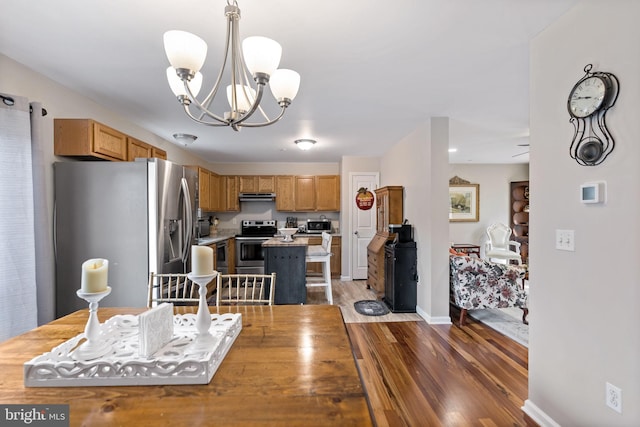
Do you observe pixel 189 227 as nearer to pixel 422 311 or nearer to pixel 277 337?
pixel 277 337

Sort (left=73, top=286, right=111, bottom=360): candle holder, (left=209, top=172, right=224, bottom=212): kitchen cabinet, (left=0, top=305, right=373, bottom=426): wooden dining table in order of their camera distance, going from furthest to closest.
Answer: (left=209, top=172, right=224, bottom=212): kitchen cabinet
(left=73, top=286, right=111, bottom=360): candle holder
(left=0, top=305, right=373, bottom=426): wooden dining table

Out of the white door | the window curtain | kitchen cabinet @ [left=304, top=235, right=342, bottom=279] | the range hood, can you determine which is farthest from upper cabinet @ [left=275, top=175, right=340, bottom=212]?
the window curtain

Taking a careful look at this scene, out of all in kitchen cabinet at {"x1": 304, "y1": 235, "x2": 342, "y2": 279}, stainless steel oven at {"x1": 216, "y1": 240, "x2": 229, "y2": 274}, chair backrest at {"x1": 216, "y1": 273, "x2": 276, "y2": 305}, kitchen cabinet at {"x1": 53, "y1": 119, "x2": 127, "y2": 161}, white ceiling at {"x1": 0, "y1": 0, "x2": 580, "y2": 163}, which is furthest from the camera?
kitchen cabinet at {"x1": 304, "y1": 235, "x2": 342, "y2": 279}

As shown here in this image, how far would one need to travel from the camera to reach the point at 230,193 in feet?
19.1

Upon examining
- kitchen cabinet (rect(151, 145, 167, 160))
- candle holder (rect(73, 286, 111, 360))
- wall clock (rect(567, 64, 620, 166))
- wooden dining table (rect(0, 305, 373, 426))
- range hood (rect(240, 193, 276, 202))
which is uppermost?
kitchen cabinet (rect(151, 145, 167, 160))

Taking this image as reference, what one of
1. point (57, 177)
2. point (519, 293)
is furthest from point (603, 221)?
point (57, 177)

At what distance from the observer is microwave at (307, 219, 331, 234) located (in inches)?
231

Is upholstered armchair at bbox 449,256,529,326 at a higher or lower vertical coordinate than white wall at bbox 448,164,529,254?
lower

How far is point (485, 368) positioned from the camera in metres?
2.39

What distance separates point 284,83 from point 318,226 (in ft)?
15.0

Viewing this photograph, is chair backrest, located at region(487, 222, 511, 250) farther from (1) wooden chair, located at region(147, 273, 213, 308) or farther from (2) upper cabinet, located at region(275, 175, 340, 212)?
(1) wooden chair, located at region(147, 273, 213, 308)

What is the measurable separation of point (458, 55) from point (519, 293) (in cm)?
272

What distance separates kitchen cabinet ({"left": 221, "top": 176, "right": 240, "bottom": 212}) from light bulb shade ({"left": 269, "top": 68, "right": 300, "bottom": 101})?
4650mm

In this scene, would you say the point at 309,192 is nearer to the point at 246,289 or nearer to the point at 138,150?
the point at 138,150
